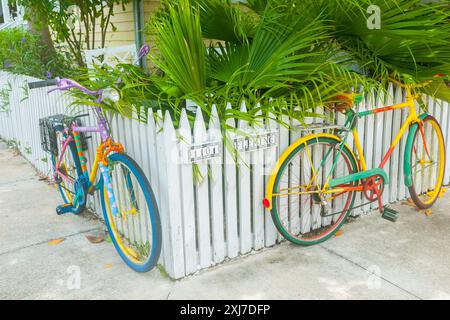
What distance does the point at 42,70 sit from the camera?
6219mm

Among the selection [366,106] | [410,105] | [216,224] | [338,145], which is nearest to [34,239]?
[216,224]

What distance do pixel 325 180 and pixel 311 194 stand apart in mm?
233

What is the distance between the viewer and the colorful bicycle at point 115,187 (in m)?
2.93

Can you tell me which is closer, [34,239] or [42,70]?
[34,239]

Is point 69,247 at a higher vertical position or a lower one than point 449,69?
lower

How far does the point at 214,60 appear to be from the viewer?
352 centimetres

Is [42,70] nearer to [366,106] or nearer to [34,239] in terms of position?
[34,239]

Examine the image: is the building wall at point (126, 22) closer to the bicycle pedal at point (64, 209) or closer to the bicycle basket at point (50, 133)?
the bicycle basket at point (50, 133)

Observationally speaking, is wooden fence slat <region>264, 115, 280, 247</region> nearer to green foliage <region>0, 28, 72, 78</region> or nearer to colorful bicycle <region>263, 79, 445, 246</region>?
colorful bicycle <region>263, 79, 445, 246</region>

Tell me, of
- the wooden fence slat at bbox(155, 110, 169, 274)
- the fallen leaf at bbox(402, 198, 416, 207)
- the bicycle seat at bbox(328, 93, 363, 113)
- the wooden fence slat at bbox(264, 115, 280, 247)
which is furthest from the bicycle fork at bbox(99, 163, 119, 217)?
the fallen leaf at bbox(402, 198, 416, 207)
